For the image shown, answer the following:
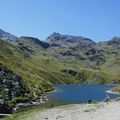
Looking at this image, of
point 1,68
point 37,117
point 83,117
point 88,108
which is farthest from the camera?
point 1,68

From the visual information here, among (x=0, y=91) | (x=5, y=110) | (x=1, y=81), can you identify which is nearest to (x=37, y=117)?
(x=5, y=110)

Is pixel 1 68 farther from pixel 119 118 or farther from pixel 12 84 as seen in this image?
pixel 119 118

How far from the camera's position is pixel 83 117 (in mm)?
35656

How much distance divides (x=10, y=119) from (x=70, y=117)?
7216 millimetres

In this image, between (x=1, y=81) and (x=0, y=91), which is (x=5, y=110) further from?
(x=1, y=81)

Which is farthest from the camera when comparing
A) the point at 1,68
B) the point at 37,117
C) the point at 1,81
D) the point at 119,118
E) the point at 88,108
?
the point at 1,68

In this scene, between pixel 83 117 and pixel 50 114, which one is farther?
pixel 50 114

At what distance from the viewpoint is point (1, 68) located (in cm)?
19225

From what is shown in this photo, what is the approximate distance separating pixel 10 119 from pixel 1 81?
134m

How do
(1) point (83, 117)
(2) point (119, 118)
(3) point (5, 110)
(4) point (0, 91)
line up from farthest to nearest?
(4) point (0, 91) → (3) point (5, 110) → (1) point (83, 117) → (2) point (119, 118)

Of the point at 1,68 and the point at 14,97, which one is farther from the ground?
the point at 1,68

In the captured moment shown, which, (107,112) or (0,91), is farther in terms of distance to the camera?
(0,91)

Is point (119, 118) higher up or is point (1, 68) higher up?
point (1, 68)

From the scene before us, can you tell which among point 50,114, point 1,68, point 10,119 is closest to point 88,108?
point 50,114
